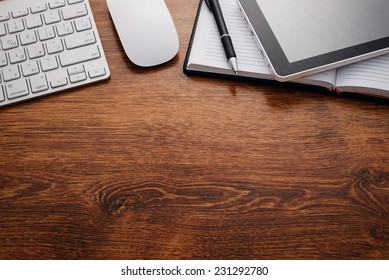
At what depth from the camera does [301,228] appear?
1.70 ft

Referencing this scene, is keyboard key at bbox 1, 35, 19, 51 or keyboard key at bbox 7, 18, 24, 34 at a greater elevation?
keyboard key at bbox 7, 18, 24, 34

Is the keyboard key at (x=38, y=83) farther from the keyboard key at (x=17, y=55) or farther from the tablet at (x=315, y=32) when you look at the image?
the tablet at (x=315, y=32)

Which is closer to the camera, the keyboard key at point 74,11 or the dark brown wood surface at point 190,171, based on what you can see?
the dark brown wood surface at point 190,171

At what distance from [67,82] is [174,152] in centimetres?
20

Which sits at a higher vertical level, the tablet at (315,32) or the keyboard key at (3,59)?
the keyboard key at (3,59)

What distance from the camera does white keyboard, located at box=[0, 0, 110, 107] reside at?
58 centimetres

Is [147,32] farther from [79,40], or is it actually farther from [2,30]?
[2,30]

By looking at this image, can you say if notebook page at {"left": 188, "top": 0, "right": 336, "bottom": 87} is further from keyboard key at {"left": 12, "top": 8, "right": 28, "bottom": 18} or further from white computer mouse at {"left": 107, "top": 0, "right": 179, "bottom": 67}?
keyboard key at {"left": 12, "top": 8, "right": 28, "bottom": 18}

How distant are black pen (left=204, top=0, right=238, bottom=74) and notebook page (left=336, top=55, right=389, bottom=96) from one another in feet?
0.53

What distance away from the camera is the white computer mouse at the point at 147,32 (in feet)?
2.02

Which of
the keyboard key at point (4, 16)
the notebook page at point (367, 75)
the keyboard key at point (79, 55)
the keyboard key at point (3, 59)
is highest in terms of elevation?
the keyboard key at point (4, 16)

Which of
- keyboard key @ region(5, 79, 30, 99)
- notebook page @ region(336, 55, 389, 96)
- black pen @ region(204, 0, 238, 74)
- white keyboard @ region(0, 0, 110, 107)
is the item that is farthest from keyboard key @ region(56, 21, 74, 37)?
notebook page @ region(336, 55, 389, 96)

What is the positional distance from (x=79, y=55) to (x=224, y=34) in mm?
229

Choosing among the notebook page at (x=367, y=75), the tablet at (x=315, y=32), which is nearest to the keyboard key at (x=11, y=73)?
the tablet at (x=315, y=32)
